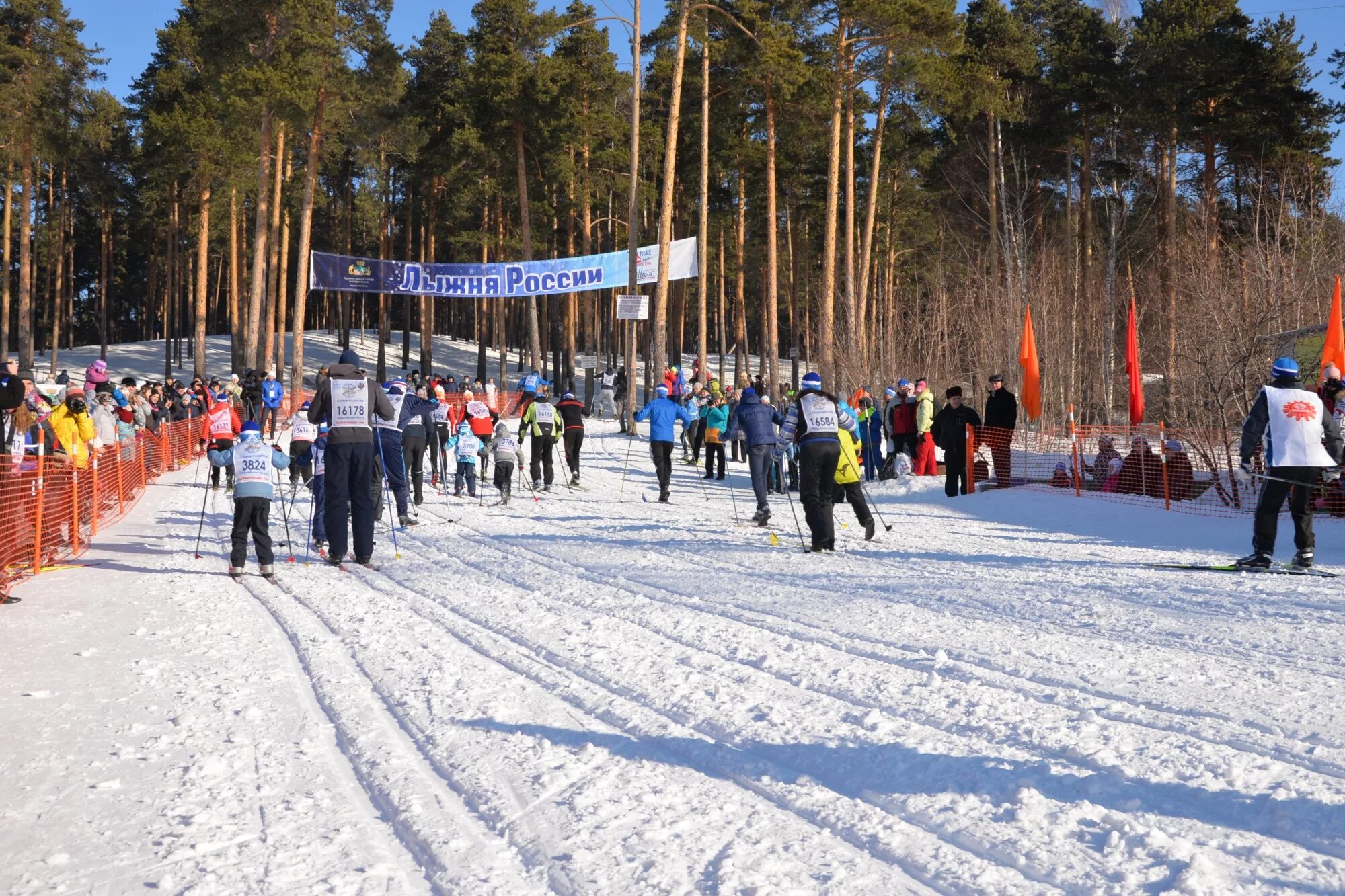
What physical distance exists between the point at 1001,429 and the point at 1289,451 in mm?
8225

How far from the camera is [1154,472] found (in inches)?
607

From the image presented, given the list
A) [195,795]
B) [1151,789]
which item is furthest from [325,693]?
[1151,789]

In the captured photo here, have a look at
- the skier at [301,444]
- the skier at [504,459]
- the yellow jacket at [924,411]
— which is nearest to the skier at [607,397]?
the yellow jacket at [924,411]

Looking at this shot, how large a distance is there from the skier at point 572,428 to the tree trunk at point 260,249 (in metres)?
18.0

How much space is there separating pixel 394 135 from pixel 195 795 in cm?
3333

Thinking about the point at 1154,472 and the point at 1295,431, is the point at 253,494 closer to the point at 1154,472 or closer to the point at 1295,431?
the point at 1295,431

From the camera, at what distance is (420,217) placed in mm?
52875

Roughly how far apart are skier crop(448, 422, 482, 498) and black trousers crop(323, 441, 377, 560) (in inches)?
274

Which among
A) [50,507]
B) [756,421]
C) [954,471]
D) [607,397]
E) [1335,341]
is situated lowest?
[50,507]

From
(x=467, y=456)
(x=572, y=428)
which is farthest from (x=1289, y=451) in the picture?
(x=572, y=428)

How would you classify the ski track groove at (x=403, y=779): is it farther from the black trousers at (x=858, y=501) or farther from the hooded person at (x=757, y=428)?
the hooded person at (x=757, y=428)

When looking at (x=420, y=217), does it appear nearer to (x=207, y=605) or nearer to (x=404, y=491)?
(x=404, y=491)

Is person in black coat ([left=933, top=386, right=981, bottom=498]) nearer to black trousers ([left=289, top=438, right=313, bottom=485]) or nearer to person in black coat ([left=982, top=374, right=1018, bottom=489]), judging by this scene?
person in black coat ([left=982, top=374, right=1018, bottom=489])

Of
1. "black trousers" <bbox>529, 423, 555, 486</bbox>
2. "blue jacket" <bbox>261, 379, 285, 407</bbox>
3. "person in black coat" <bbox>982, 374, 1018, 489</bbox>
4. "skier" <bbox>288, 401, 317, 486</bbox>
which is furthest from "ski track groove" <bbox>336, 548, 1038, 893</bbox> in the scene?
"blue jacket" <bbox>261, 379, 285, 407</bbox>
